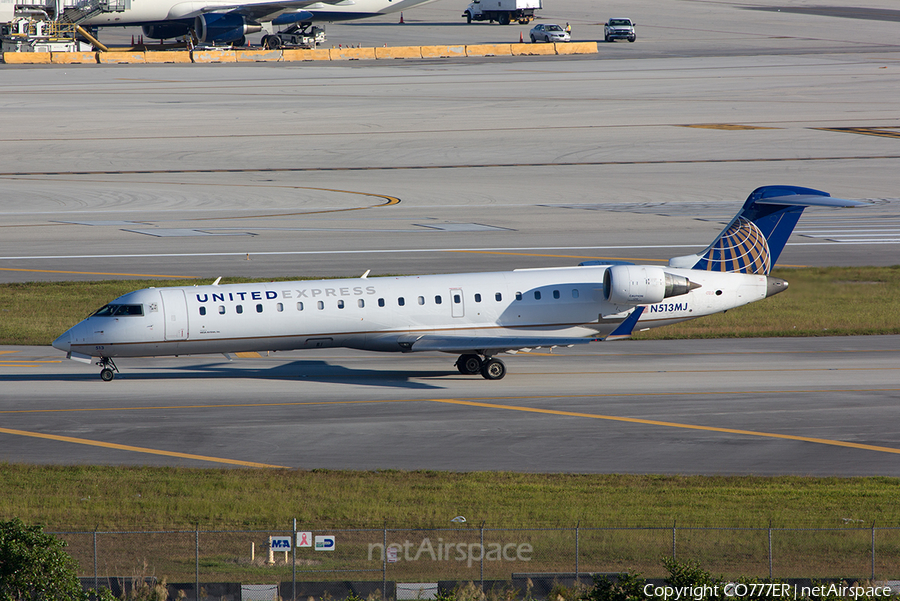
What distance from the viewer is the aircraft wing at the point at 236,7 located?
107 meters

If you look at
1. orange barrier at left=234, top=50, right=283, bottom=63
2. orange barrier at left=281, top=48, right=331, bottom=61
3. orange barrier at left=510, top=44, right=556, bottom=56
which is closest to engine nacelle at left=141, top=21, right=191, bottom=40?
orange barrier at left=234, top=50, right=283, bottom=63

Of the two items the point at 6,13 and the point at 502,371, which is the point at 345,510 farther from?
the point at 6,13

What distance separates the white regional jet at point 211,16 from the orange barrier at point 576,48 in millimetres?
24872

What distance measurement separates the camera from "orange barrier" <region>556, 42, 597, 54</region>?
113162 mm

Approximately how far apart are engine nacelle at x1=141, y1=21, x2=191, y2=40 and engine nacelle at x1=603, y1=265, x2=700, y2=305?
89.0 meters

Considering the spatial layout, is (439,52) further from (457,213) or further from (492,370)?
(492,370)

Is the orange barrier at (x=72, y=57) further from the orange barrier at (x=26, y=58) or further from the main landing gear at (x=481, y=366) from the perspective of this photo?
the main landing gear at (x=481, y=366)

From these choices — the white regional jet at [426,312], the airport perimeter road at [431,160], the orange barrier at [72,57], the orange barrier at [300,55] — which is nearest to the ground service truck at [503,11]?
the airport perimeter road at [431,160]

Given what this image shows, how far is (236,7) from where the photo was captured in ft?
352

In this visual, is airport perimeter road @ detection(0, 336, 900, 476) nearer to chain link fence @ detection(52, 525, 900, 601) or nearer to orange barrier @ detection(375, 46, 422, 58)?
chain link fence @ detection(52, 525, 900, 601)

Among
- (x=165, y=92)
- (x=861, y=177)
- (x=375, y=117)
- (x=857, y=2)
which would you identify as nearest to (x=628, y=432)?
(x=861, y=177)

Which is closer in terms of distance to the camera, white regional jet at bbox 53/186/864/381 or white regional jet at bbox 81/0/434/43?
white regional jet at bbox 53/186/864/381

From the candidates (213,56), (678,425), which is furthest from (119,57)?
(678,425)

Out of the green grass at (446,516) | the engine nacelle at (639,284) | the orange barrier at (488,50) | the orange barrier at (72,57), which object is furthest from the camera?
the orange barrier at (488,50)
